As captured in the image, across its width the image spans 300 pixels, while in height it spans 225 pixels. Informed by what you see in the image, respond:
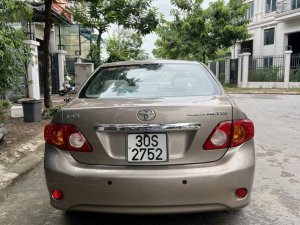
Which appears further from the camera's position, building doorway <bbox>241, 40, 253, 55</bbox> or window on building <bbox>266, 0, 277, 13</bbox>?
building doorway <bbox>241, 40, 253, 55</bbox>

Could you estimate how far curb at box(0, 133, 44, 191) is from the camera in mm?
4426

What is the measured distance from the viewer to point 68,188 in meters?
2.57

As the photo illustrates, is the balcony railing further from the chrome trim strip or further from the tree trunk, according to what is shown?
the chrome trim strip

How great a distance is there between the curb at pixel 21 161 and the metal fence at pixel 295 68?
20083 millimetres

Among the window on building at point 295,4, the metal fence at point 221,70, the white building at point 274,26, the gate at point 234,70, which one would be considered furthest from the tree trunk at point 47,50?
the window on building at point 295,4

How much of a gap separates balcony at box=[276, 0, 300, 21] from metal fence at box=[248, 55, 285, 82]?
316 centimetres

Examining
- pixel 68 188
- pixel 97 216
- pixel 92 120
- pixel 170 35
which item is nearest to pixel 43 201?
pixel 97 216

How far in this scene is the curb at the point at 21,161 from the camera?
14.5 feet

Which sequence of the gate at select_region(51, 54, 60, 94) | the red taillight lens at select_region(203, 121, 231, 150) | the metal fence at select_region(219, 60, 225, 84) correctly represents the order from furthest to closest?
the metal fence at select_region(219, 60, 225, 84) < the gate at select_region(51, 54, 60, 94) < the red taillight lens at select_region(203, 121, 231, 150)

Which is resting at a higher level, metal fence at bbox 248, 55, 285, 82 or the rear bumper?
metal fence at bbox 248, 55, 285, 82

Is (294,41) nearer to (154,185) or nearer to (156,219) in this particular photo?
(156,219)

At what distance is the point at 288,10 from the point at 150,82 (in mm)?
25376

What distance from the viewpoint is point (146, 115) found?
253 centimetres

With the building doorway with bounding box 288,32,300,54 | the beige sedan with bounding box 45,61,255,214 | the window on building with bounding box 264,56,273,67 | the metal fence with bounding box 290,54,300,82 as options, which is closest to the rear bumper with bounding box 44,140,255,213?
the beige sedan with bounding box 45,61,255,214
